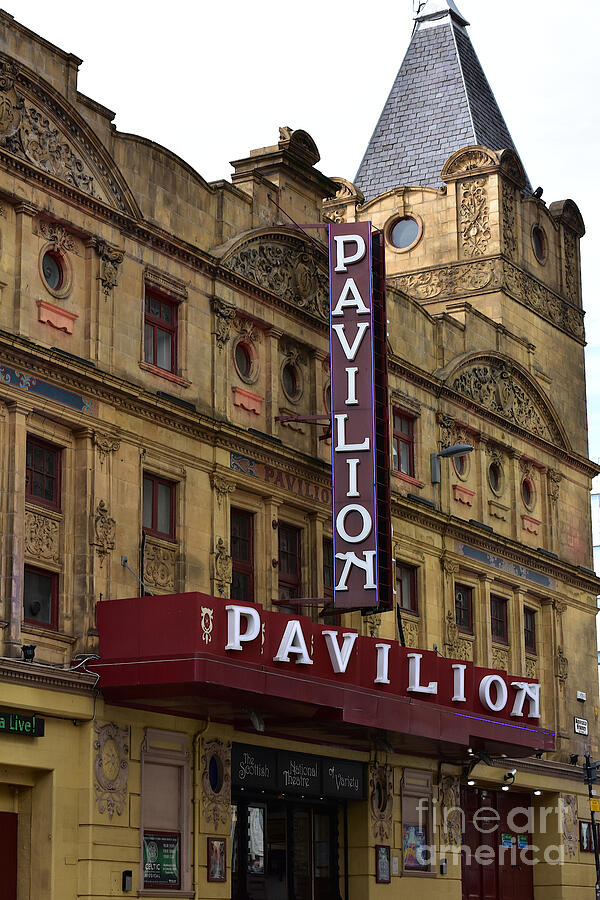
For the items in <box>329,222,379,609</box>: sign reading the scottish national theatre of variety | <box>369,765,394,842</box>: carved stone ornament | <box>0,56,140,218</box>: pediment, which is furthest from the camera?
<box>369,765,394,842</box>: carved stone ornament

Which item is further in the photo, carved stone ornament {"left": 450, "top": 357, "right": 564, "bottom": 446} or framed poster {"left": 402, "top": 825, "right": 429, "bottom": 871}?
carved stone ornament {"left": 450, "top": 357, "right": 564, "bottom": 446}

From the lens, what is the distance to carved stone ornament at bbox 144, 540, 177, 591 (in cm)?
3048

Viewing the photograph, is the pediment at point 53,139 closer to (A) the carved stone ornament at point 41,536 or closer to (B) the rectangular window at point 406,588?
(A) the carved stone ornament at point 41,536

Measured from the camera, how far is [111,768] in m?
28.5

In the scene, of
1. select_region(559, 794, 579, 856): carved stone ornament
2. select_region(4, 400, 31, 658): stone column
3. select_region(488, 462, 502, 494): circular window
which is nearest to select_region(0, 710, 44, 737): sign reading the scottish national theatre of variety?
select_region(4, 400, 31, 658): stone column

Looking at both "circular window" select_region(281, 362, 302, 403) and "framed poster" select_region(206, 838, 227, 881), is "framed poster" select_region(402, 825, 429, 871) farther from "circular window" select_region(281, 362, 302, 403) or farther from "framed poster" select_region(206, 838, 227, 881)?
"circular window" select_region(281, 362, 302, 403)

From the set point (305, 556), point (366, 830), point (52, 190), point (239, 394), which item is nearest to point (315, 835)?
point (366, 830)

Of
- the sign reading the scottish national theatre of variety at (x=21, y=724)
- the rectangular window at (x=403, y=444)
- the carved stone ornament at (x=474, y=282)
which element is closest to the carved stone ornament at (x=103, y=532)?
the sign reading the scottish national theatre of variety at (x=21, y=724)

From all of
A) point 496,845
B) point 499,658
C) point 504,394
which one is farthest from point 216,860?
point 504,394

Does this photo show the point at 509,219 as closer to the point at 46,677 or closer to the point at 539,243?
the point at 539,243

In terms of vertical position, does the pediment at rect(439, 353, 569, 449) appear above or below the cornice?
above

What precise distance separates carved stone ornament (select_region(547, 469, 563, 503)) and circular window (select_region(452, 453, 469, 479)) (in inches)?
193

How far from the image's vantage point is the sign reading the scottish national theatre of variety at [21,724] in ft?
86.7

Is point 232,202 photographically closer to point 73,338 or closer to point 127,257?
point 127,257
